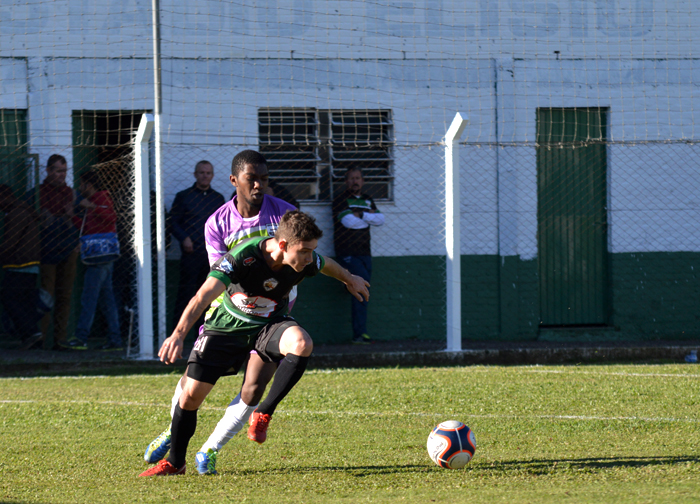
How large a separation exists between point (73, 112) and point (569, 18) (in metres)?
7.05

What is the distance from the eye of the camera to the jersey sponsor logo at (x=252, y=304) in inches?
184

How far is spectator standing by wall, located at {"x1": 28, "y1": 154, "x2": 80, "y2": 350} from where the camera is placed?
9961 mm

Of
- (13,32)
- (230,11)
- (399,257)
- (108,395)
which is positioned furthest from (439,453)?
(13,32)

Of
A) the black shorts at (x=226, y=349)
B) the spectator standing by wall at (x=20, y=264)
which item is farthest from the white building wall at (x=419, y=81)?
the black shorts at (x=226, y=349)

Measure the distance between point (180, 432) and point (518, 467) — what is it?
1.93m

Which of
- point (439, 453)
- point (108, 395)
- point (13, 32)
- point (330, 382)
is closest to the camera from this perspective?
point (439, 453)

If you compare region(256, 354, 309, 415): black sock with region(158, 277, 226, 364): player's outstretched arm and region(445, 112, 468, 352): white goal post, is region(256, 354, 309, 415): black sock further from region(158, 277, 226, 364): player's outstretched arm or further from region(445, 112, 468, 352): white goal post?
region(445, 112, 468, 352): white goal post

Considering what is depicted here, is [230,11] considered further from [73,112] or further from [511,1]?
[511,1]

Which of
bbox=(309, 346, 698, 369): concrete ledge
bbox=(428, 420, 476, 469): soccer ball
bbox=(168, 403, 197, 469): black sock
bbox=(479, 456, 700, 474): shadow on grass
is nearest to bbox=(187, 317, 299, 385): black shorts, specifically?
bbox=(168, 403, 197, 469): black sock

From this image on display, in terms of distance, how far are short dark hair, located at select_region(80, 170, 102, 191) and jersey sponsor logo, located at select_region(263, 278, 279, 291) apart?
6.23 metres

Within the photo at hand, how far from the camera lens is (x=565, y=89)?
38.2 ft

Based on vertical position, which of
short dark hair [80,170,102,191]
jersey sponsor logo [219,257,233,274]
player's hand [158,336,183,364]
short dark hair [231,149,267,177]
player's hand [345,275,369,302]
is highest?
short dark hair [80,170,102,191]

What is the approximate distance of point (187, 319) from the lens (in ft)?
13.6

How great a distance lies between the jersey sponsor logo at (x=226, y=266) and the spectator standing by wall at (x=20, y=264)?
620 cm
